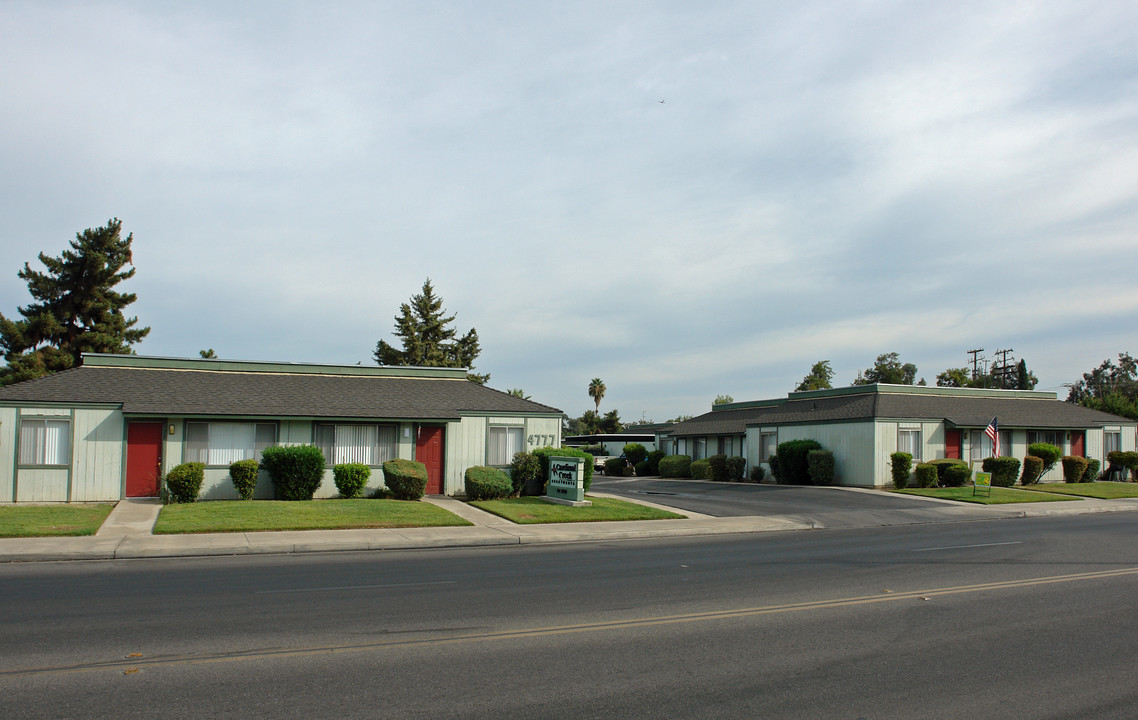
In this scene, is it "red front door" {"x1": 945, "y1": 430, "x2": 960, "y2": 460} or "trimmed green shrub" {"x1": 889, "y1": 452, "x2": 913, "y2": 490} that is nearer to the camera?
"trimmed green shrub" {"x1": 889, "y1": 452, "x2": 913, "y2": 490}

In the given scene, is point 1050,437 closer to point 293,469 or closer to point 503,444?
point 503,444

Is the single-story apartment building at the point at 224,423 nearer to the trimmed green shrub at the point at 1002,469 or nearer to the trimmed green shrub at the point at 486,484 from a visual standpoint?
the trimmed green shrub at the point at 486,484

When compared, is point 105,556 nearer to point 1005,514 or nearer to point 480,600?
point 480,600

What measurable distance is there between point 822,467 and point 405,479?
65.8ft

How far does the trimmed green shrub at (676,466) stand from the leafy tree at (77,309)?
103ft

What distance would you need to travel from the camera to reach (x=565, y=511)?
→ 23.2m

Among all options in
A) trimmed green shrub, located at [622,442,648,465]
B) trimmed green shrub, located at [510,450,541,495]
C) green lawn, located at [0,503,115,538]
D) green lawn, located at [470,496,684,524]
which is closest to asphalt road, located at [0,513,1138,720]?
green lawn, located at [0,503,115,538]

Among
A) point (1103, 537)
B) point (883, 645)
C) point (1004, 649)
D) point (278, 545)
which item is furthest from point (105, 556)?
point (1103, 537)

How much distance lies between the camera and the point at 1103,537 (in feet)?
60.4

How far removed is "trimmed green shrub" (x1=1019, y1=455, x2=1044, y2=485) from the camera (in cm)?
3659

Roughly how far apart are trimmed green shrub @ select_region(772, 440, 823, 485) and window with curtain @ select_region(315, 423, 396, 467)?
63.9 feet

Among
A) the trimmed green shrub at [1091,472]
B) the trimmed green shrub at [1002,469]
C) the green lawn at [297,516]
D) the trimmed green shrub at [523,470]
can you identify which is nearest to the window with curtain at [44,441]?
the green lawn at [297,516]

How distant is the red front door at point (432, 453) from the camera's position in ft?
90.8

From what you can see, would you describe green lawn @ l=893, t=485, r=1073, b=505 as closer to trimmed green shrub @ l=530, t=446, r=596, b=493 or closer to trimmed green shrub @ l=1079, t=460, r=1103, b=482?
trimmed green shrub @ l=1079, t=460, r=1103, b=482
